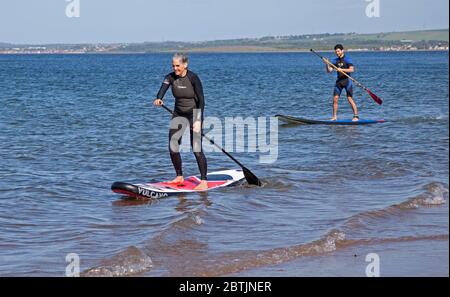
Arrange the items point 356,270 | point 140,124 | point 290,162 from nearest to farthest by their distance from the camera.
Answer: point 356,270
point 290,162
point 140,124

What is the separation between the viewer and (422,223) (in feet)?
28.2

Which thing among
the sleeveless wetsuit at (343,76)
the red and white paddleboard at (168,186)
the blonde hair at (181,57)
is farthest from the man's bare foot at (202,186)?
the sleeveless wetsuit at (343,76)

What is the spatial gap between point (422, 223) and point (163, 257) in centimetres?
304

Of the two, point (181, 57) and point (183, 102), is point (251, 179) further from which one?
point (181, 57)

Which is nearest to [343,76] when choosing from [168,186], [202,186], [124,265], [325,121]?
[325,121]

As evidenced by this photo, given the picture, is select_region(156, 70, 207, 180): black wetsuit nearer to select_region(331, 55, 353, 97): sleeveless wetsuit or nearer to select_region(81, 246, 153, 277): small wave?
select_region(81, 246, 153, 277): small wave

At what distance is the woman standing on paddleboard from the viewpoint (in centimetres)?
957

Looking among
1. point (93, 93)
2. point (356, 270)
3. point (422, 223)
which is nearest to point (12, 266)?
point (356, 270)

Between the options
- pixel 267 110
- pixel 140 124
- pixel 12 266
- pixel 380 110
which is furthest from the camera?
pixel 267 110

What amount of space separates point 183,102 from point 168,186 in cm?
132

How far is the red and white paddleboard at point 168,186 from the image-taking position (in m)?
10.2

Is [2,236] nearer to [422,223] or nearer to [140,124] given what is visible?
[422,223]

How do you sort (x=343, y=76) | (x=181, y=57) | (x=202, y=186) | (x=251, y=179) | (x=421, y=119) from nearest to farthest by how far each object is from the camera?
(x=181, y=57) → (x=202, y=186) → (x=251, y=179) → (x=343, y=76) → (x=421, y=119)

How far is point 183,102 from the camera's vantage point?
32.5ft
